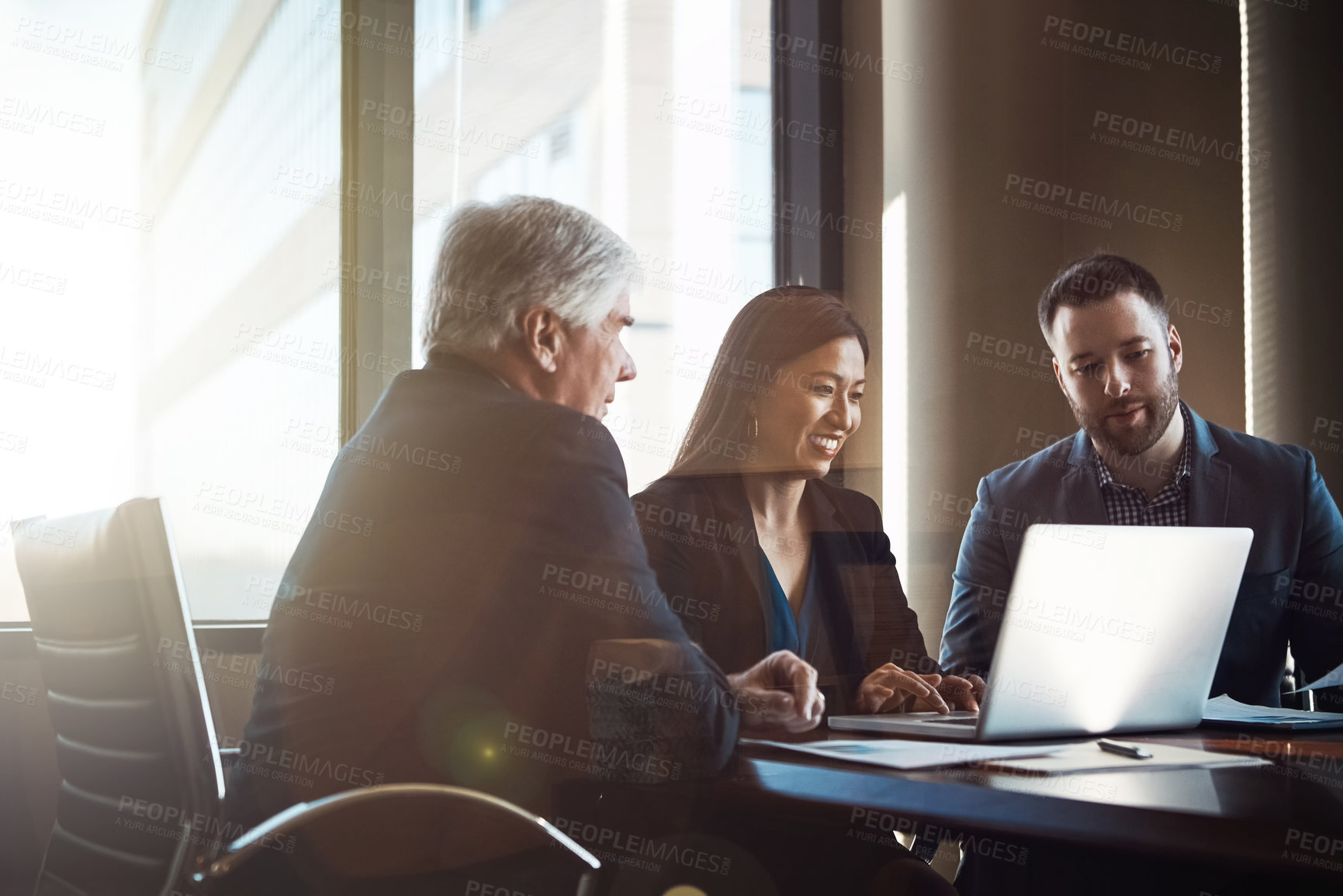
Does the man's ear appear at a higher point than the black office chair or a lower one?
higher

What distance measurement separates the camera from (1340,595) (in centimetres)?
226

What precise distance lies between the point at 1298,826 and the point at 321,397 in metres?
2.40

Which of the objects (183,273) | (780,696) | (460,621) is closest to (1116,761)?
(780,696)

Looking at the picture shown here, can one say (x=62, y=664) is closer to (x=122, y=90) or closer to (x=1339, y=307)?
(x=122, y=90)

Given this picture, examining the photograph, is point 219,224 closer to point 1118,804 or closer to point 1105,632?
point 1105,632

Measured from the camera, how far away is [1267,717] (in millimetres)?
1563

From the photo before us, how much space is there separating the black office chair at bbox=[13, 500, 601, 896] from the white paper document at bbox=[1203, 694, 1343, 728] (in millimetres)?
1006

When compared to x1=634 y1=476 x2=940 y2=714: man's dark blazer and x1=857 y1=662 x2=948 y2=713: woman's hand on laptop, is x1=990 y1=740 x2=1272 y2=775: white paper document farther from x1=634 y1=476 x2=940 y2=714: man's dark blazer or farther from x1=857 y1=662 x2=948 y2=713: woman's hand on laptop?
x1=634 y1=476 x2=940 y2=714: man's dark blazer

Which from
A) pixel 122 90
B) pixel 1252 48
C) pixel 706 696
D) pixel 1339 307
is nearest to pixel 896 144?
pixel 1252 48

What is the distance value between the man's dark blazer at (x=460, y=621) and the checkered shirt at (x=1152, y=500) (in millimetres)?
1545

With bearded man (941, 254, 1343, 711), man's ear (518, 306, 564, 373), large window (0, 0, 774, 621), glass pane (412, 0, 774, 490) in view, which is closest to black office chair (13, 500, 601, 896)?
man's ear (518, 306, 564, 373)

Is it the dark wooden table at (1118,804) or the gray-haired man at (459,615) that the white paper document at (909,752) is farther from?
the gray-haired man at (459,615)

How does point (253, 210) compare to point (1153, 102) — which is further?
point (1153, 102)

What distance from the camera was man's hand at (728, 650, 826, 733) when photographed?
1.48 meters
